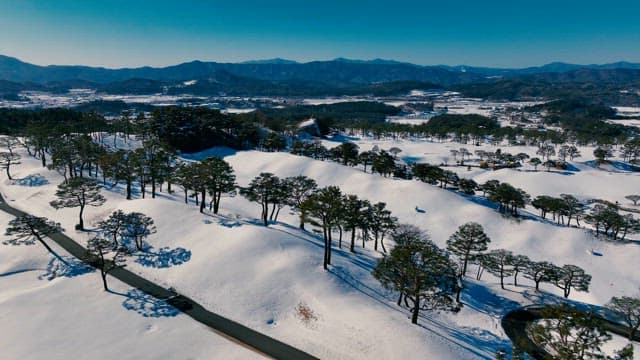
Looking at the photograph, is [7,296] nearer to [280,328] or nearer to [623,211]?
[280,328]

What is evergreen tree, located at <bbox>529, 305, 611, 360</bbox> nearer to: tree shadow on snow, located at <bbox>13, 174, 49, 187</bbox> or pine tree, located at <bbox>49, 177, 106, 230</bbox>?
pine tree, located at <bbox>49, 177, 106, 230</bbox>

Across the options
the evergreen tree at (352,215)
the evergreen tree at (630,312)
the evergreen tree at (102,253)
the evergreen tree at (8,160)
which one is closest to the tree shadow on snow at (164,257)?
the evergreen tree at (102,253)

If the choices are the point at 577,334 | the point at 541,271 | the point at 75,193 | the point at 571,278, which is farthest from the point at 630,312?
the point at 75,193

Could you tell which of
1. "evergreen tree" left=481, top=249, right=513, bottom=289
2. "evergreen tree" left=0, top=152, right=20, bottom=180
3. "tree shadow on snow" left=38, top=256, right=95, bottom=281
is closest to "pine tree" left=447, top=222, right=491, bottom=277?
"evergreen tree" left=481, top=249, right=513, bottom=289

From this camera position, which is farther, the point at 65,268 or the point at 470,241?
the point at 470,241

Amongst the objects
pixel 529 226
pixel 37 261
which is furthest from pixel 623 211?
pixel 37 261

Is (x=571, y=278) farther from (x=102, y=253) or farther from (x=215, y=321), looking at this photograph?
(x=102, y=253)
